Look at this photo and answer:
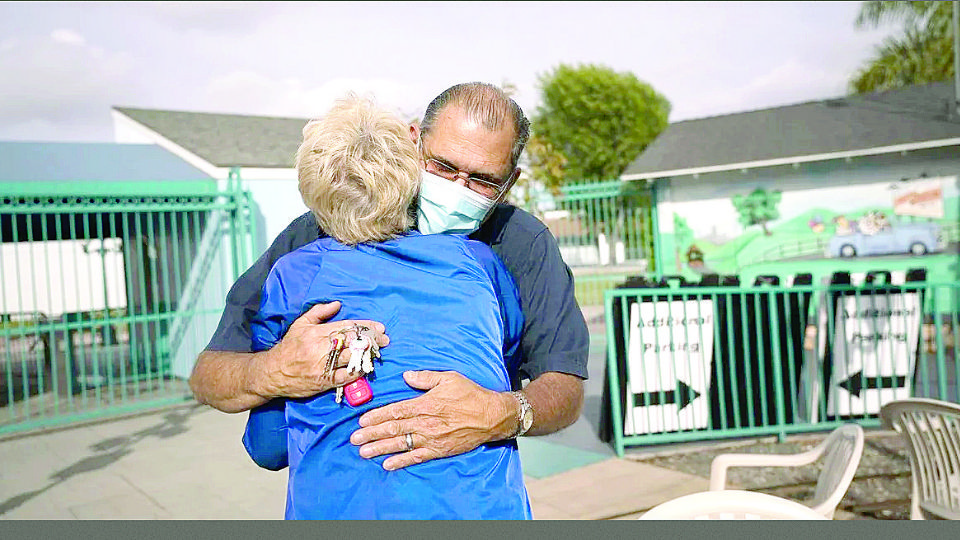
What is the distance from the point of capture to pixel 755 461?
3.51 metres

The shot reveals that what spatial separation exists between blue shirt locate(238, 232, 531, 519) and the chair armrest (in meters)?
2.24

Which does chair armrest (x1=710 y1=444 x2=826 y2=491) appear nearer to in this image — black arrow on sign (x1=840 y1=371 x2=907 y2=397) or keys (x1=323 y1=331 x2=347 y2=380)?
keys (x1=323 y1=331 x2=347 y2=380)

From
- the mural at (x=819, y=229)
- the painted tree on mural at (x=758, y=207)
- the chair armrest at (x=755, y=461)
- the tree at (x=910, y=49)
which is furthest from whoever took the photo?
the tree at (x=910, y=49)

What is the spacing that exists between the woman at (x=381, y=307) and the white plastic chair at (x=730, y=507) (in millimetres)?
598

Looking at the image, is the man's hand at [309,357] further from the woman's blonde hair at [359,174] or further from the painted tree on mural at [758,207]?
the painted tree on mural at [758,207]

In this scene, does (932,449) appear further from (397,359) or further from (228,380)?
(228,380)

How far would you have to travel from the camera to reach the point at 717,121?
1973cm

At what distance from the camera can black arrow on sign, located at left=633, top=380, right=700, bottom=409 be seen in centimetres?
622

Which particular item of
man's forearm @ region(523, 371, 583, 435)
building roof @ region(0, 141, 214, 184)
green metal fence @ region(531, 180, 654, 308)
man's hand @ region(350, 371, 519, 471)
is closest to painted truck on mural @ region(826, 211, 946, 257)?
green metal fence @ region(531, 180, 654, 308)

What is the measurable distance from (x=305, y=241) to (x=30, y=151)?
29.5 ft

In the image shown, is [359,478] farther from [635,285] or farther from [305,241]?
[635,285]

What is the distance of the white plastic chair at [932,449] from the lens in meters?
3.30

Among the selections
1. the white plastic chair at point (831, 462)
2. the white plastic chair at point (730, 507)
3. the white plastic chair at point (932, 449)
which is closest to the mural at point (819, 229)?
the white plastic chair at point (932, 449)

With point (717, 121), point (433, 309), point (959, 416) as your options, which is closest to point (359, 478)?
point (433, 309)
